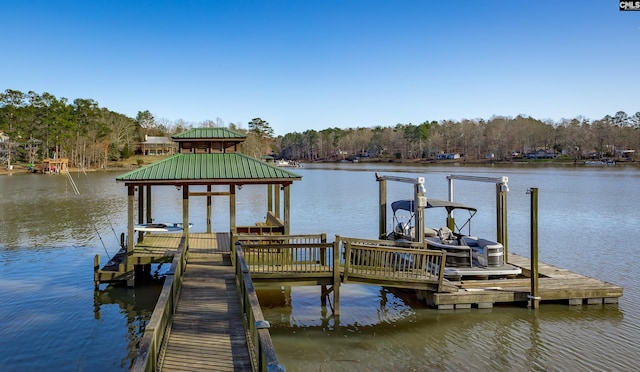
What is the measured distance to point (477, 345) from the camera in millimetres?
10273

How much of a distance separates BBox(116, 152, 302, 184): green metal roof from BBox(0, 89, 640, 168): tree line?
73.5ft

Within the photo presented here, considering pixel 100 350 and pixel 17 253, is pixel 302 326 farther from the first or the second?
pixel 17 253

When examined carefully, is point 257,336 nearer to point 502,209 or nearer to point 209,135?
point 502,209

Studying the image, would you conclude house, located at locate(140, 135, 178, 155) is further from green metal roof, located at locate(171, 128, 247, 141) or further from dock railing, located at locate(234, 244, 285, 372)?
dock railing, located at locate(234, 244, 285, 372)

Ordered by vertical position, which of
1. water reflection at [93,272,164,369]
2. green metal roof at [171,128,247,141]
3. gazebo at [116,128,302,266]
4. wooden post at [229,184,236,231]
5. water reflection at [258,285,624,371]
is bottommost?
water reflection at [258,285,624,371]

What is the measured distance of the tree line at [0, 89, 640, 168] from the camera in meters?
76.8

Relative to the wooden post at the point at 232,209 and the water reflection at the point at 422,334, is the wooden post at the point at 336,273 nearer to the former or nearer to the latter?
the water reflection at the point at 422,334

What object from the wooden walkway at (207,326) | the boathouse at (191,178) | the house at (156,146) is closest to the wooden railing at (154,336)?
the wooden walkway at (207,326)

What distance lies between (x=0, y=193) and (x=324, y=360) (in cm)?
4638

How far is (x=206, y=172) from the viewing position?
14.5 metres

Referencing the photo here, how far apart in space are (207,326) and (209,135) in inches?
365

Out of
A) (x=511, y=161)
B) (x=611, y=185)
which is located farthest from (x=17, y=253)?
(x=511, y=161)

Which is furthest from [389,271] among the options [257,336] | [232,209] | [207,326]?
[257,336]

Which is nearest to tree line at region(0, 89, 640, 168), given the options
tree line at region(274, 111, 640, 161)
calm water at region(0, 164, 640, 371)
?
tree line at region(274, 111, 640, 161)
